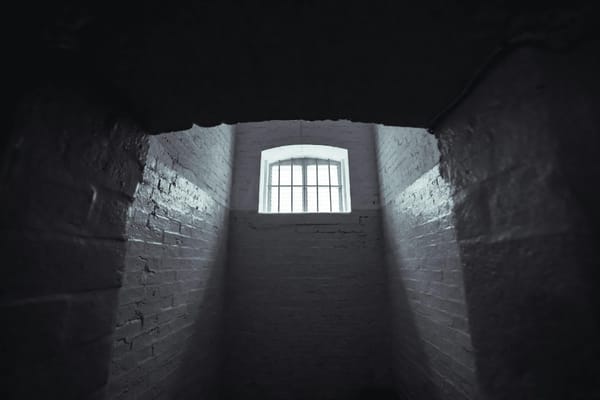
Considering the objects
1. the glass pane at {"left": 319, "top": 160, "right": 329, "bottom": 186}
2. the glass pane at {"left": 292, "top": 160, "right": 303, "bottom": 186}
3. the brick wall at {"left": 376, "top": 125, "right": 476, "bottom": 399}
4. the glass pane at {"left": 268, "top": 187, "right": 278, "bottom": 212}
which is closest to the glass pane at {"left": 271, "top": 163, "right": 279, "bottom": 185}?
the glass pane at {"left": 268, "top": 187, "right": 278, "bottom": 212}

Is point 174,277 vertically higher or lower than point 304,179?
lower

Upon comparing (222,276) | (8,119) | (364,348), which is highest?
(8,119)

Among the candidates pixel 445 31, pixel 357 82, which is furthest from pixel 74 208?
pixel 445 31

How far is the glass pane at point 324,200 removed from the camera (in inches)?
140

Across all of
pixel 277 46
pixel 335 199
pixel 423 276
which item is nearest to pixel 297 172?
pixel 335 199

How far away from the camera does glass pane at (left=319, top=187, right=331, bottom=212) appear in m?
3.56

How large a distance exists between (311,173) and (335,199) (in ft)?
1.73

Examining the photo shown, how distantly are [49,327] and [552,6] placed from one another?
1.28 meters

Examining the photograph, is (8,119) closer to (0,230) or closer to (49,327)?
A: (0,230)

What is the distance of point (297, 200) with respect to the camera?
142 inches

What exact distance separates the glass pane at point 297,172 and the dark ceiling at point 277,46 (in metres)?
2.92

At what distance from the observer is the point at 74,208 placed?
0.66 m

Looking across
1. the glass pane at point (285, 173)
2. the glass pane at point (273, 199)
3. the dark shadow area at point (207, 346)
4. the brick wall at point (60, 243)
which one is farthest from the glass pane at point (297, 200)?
the brick wall at point (60, 243)

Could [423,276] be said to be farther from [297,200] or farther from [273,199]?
[273,199]
